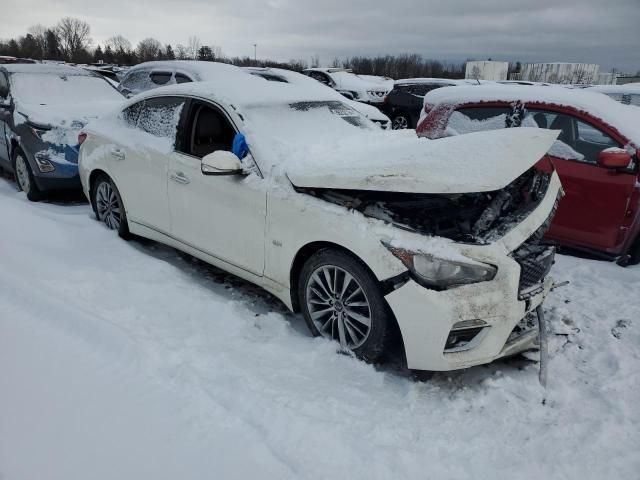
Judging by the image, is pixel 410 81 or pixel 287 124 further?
pixel 410 81

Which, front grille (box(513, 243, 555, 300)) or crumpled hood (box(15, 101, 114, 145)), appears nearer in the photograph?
front grille (box(513, 243, 555, 300))

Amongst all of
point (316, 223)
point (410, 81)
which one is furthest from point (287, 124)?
point (410, 81)

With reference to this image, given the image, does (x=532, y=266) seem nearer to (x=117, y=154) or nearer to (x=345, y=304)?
(x=345, y=304)

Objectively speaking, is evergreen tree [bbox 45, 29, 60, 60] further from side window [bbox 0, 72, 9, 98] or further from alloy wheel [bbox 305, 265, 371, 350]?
alloy wheel [bbox 305, 265, 371, 350]

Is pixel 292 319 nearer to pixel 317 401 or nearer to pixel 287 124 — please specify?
pixel 317 401

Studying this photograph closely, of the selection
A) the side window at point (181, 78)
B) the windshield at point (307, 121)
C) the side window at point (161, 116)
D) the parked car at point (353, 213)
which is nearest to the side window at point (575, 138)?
the parked car at point (353, 213)

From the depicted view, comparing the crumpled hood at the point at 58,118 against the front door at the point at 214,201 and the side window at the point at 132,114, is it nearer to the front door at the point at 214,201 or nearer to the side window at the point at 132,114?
the side window at the point at 132,114

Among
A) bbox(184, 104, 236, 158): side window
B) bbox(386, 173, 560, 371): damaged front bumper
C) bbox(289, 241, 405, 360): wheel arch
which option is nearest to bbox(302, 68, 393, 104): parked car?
bbox(184, 104, 236, 158): side window

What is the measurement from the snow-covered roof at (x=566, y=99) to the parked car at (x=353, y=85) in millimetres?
10102

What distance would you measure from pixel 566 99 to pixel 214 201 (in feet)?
12.2

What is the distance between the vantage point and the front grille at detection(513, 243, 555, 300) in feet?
→ 8.95

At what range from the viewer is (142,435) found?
2119 mm

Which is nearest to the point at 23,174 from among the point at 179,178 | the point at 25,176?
the point at 25,176

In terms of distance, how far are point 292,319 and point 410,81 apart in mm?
12107
